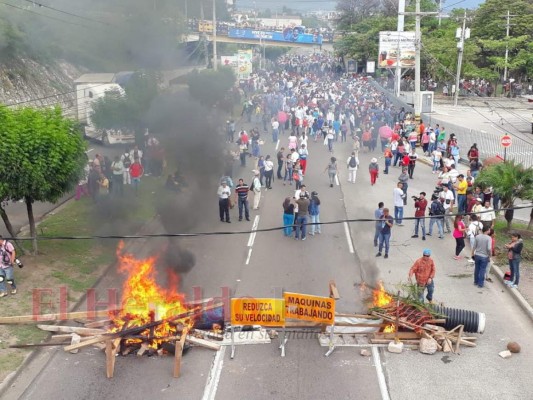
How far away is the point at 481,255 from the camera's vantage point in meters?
12.8

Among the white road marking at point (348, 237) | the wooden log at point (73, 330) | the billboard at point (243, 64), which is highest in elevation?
the billboard at point (243, 64)

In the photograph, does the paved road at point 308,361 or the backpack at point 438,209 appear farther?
the backpack at point 438,209

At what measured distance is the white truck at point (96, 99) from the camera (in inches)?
977

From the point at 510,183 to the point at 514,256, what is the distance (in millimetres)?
4047

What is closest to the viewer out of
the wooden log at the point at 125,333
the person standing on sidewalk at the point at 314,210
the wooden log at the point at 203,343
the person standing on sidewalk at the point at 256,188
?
the wooden log at the point at 125,333

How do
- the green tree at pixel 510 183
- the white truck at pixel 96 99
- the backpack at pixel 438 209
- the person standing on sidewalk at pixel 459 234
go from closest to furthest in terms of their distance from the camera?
the person standing on sidewalk at pixel 459 234 → the backpack at pixel 438 209 → the green tree at pixel 510 183 → the white truck at pixel 96 99

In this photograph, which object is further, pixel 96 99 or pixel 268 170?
pixel 96 99

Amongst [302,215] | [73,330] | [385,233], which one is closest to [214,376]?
[73,330]

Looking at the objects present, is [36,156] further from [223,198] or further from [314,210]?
[314,210]

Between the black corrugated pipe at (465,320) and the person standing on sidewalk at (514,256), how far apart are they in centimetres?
254

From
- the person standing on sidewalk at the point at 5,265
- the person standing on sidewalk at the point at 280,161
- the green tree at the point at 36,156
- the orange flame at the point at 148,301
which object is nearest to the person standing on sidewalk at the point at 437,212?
the person standing on sidewalk at the point at 280,161

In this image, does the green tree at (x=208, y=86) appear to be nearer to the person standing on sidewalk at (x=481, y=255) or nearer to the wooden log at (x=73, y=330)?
the person standing on sidewalk at (x=481, y=255)

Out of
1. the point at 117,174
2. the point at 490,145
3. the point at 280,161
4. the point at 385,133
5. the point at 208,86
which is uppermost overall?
the point at 208,86

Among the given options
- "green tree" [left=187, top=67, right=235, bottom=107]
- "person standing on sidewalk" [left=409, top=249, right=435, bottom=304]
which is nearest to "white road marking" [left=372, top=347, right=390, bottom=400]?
"person standing on sidewalk" [left=409, top=249, right=435, bottom=304]
